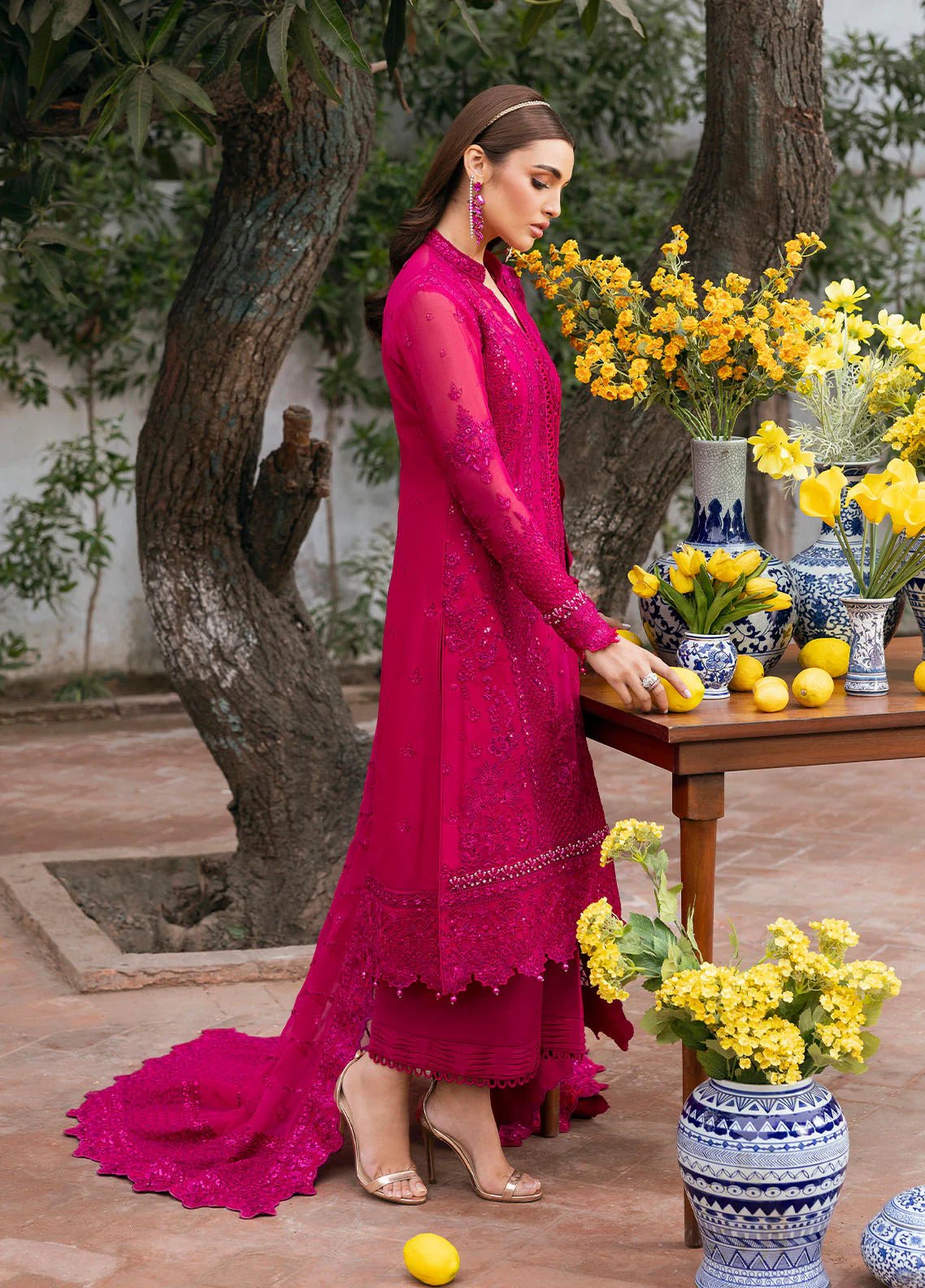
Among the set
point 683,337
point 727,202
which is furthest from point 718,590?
point 727,202

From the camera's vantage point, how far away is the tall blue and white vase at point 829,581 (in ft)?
10.0

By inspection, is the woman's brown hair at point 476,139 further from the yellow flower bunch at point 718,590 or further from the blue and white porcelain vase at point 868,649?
the blue and white porcelain vase at point 868,649

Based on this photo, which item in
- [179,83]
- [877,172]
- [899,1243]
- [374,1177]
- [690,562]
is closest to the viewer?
[899,1243]

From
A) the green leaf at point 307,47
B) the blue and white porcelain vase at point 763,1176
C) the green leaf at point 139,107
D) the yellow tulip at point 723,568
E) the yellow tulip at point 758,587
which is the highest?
the green leaf at point 307,47

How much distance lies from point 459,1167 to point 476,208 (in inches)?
67.9

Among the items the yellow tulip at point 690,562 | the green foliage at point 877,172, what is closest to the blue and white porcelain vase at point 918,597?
the yellow tulip at point 690,562

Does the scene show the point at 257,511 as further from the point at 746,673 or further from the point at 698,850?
the point at 698,850

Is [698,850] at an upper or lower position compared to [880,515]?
lower

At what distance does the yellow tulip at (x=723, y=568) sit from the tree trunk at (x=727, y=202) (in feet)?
5.85

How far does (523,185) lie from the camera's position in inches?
113

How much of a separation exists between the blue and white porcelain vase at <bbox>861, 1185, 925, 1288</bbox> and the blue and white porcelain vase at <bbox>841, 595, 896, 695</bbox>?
81 cm

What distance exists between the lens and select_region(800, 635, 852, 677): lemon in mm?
2967

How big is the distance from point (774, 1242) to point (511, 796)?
807mm

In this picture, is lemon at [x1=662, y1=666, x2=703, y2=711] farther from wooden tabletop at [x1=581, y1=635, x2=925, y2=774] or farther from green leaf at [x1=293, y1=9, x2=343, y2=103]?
green leaf at [x1=293, y1=9, x2=343, y2=103]
